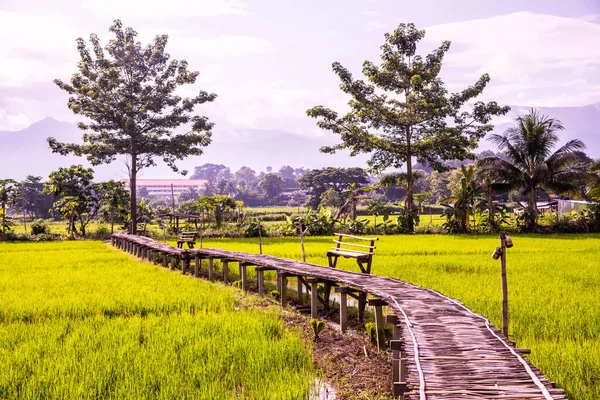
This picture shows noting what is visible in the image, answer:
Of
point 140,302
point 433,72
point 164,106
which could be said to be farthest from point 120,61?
point 140,302

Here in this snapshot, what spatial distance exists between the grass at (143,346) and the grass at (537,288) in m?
2.50

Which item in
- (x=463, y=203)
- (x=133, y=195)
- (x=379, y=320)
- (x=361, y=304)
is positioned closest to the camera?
(x=379, y=320)

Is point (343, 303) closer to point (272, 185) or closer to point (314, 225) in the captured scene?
point (314, 225)

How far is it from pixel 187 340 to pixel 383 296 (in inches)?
97.3

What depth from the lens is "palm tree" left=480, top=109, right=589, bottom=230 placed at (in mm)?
25109

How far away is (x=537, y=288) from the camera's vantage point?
898cm

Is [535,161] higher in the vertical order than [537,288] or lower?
higher

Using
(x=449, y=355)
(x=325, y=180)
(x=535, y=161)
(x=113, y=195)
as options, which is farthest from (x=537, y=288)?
(x=325, y=180)

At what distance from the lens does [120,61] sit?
1156 inches

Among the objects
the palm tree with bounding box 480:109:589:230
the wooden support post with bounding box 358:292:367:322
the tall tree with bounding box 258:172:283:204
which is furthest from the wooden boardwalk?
the tall tree with bounding box 258:172:283:204

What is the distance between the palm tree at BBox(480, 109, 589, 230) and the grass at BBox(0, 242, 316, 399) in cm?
1957

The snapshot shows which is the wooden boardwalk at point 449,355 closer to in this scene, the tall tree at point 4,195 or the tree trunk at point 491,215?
the tree trunk at point 491,215

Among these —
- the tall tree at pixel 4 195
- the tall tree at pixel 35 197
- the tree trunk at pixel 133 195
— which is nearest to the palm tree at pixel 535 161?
the tree trunk at pixel 133 195

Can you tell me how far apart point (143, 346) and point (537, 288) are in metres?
6.74
